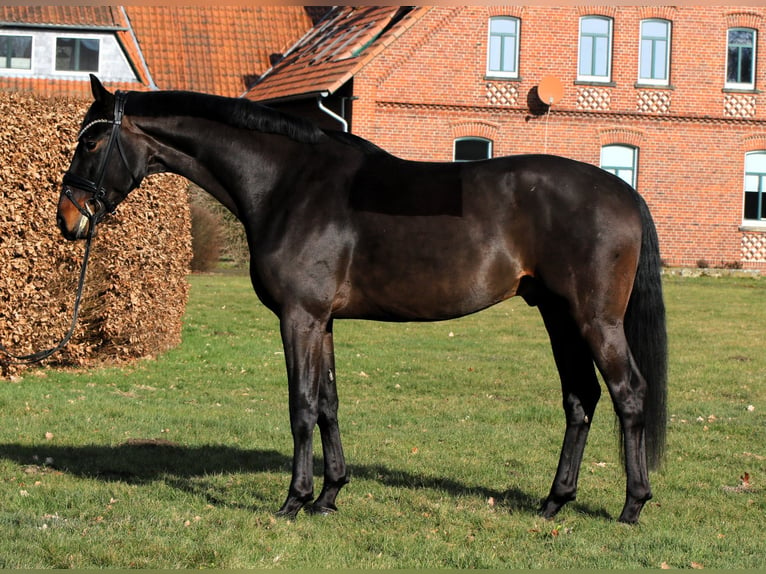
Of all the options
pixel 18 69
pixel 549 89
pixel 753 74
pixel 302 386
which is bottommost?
pixel 302 386

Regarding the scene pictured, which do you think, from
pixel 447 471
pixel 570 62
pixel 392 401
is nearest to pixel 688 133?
pixel 570 62

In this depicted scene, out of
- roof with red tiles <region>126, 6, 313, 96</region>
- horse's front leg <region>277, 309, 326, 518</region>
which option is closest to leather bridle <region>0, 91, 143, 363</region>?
horse's front leg <region>277, 309, 326, 518</region>

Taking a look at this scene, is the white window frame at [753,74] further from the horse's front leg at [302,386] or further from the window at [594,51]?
Answer: the horse's front leg at [302,386]

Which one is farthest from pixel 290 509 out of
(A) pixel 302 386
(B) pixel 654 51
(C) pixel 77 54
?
(C) pixel 77 54

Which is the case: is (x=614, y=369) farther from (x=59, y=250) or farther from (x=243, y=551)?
(x=59, y=250)

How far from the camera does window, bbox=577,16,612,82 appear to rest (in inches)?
1162

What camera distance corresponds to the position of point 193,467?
7359 mm

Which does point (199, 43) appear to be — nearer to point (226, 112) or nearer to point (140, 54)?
point (140, 54)

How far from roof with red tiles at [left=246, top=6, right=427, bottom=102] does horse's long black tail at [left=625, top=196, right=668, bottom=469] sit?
21580 mm

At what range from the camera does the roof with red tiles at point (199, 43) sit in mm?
31781

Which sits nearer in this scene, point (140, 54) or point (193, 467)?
point (193, 467)

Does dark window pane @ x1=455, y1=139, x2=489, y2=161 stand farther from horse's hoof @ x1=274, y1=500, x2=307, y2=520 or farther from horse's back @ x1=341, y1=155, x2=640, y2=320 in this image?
horse's hoof @ x1=274, y1=500, x2=307, y2=520

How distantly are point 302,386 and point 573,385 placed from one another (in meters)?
1.74

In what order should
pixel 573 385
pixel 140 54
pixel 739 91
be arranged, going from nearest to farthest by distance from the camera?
pixel 573 385 < pixel 739 91 < pixel 140 54
